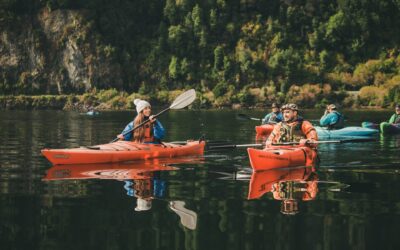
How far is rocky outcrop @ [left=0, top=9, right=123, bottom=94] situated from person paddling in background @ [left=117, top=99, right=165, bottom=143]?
128327mm

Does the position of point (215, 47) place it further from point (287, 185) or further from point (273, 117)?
point (287, 185)


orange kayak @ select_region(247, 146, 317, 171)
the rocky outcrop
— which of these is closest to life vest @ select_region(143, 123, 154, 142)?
orange kayak @ select_region(247, 146, 317, 171)

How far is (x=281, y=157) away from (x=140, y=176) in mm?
3793

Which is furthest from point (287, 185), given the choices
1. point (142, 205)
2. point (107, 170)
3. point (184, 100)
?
point (184, 100)

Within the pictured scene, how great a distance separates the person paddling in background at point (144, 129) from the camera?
20906 mm

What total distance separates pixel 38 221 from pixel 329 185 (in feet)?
22.8

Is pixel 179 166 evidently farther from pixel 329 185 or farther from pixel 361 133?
pixel 361 133

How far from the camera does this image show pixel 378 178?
1680cm

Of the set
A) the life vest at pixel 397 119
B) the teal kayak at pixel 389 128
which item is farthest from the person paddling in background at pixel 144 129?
the life vest at pixel 397 119

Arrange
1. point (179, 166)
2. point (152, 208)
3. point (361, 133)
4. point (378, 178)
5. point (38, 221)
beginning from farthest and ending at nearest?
point (361, 133), point (179, 166), point (378, 178), point (152, 208), point (38, 221)

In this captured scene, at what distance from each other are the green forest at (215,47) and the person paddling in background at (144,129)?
104 meters

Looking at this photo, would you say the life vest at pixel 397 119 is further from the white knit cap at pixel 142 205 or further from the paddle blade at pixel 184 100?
the white knit cap at pixel 142 205

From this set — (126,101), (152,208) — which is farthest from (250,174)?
(126,101)

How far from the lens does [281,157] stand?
18062 millimetres
